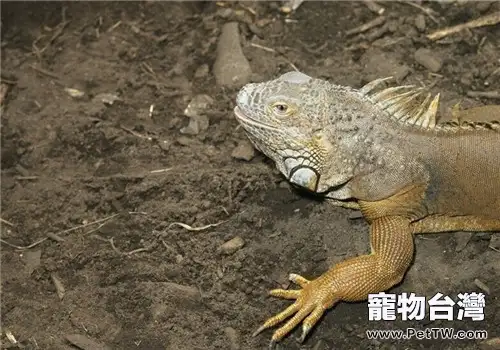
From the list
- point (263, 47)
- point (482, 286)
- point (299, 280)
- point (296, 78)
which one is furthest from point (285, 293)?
point (263, 47)

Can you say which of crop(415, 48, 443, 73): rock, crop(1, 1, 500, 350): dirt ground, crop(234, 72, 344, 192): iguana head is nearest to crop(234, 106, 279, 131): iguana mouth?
crop(234, 72, 344, 192): iguana head

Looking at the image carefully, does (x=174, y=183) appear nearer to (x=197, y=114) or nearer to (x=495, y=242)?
(x=197, y=114)

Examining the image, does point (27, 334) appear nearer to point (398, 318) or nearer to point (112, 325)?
point (112, 325)

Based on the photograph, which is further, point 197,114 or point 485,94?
point 197,114

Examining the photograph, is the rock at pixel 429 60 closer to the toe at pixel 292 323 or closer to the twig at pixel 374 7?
the twig at pixel 374 7

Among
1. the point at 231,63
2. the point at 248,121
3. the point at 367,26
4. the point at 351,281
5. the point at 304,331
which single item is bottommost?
the point at 304,331

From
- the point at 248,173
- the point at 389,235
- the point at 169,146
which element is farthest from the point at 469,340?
the point at 169,146

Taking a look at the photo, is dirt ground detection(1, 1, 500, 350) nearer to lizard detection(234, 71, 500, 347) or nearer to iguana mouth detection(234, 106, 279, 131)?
lizard detection(234, 71, 500, 347)

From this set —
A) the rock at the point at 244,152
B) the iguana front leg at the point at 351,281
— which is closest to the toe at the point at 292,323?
the iguana front leg at the point at 351,281
